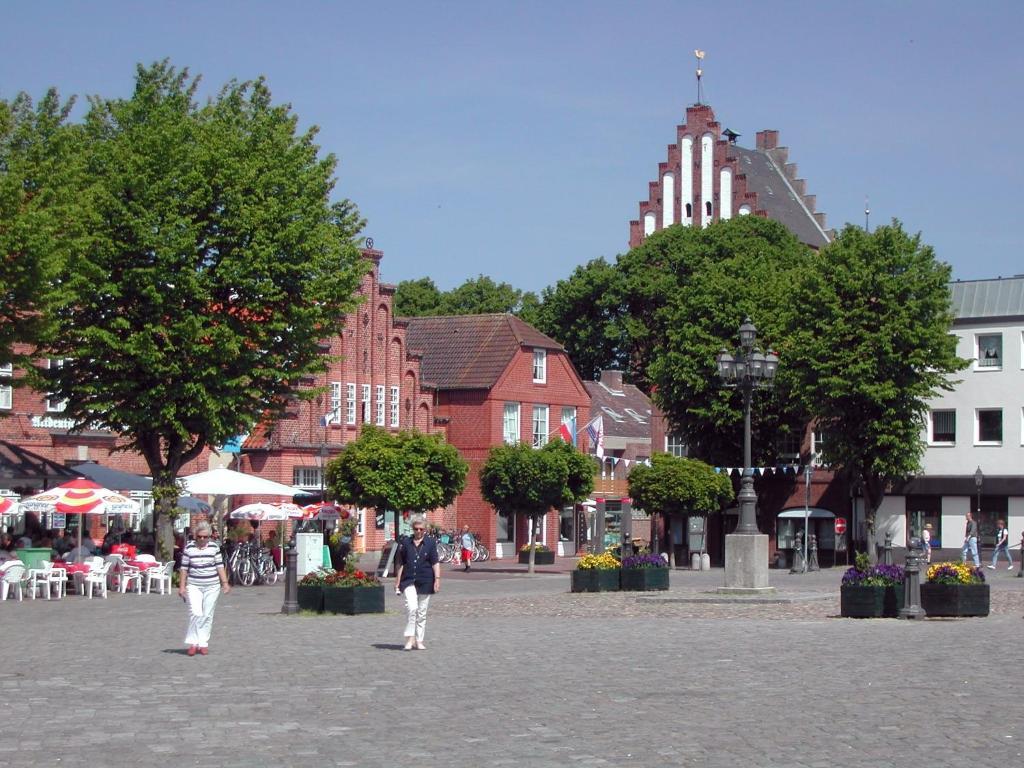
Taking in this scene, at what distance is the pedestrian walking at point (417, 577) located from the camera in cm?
1897

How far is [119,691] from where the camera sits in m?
14.5

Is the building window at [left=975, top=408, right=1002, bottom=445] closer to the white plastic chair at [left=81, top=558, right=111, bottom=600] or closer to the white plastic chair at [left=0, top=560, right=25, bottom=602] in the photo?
the white plastic chair at [left=81, top=558, right=111, bottom=600]

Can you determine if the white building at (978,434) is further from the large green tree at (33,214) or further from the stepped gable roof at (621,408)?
the large green tree at (33,214)

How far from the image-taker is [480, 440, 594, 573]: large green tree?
52344 mm

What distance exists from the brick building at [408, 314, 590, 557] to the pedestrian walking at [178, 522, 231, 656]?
48695mm

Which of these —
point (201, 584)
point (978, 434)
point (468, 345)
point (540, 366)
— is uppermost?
point (468, 345)

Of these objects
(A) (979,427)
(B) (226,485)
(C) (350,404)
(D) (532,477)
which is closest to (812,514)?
(A) (979,427)

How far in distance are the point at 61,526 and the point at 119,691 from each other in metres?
34.8

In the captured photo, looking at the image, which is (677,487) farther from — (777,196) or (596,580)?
(777,196)

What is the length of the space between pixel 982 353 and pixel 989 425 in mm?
2900

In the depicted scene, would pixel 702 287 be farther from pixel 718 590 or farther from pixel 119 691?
pixel 119 691

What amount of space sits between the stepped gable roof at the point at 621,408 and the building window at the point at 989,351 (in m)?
23.8

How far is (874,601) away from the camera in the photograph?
24.7 m

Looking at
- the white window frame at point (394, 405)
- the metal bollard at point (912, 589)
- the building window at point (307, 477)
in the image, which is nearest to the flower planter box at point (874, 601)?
the metal bollard at point (912, 589)
